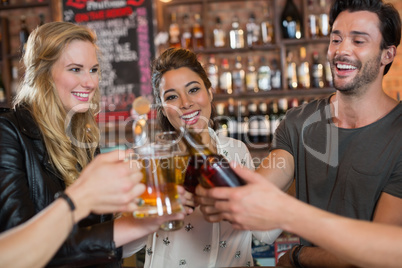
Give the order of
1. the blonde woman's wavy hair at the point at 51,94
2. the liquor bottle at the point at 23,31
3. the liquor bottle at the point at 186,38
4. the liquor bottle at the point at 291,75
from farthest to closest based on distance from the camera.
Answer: the liquor bottle at the point at 23,31 → the liquor bottle at the point at 186,38 → the liquor bottle at the point at 291,75 → the blonde woman's wavy hair at the point at 51,94

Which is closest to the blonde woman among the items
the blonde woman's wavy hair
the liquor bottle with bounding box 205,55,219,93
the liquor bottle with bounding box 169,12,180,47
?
the blonde woman's wavy hair

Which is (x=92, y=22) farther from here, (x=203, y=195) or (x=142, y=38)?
(x=203, y=195)

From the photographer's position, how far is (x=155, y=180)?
97cm

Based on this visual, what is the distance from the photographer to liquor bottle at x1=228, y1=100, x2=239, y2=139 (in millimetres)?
3703

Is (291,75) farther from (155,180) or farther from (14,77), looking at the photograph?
(155,180)

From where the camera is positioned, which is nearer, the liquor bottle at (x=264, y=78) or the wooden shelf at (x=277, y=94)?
the wooden shelf at (x=277, y=94)

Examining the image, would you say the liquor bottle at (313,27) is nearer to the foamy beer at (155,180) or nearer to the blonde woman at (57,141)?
the blonde woman at (57,141)

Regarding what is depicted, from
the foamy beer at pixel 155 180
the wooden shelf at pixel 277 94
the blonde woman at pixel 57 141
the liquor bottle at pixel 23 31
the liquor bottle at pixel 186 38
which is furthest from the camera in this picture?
the liquor bottle at pixel 23 31

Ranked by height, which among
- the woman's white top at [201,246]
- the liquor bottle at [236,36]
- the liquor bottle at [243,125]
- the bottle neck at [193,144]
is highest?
the liquor bottle at [236,36]

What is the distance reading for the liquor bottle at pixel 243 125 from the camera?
371cm

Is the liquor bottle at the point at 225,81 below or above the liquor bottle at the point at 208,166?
above

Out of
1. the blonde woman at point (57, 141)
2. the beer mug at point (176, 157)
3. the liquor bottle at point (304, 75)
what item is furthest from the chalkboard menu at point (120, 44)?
the beer mug at point (176, 157)

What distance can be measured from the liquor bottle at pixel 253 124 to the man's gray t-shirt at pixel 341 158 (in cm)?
194

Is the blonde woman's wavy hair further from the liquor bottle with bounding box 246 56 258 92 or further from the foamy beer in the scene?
the liquor bottle with bounding box 246 56 258 92
